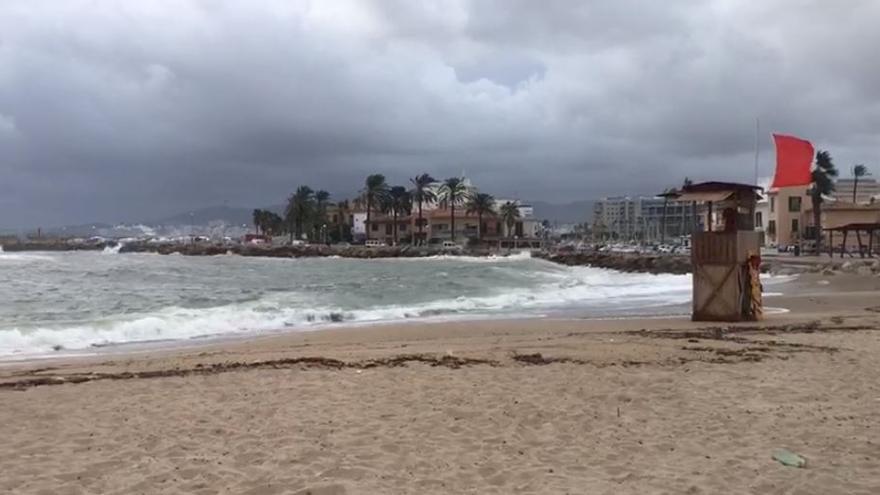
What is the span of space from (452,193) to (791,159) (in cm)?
11614

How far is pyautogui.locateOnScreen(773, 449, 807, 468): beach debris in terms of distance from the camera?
596 cm

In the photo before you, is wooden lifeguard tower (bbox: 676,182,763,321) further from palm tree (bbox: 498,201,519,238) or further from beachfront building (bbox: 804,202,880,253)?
palm tree (bbox: 498,201,519,238)

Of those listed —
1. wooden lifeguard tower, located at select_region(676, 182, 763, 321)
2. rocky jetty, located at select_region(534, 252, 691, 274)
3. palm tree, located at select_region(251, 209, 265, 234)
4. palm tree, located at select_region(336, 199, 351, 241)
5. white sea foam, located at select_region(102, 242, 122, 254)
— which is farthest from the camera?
palm tree, located at select_region(251, 209, 265, 234)

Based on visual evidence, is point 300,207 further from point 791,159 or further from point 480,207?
point 791,159

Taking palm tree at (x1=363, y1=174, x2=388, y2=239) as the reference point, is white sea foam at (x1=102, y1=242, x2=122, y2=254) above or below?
below

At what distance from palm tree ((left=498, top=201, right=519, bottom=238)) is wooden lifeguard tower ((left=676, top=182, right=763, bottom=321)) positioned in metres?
119

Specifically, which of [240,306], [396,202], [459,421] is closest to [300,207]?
[396,202]

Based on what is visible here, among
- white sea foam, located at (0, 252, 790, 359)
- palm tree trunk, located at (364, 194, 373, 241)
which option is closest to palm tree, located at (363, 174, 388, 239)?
palm tree trunk, located at (364, 194, 373, 241)

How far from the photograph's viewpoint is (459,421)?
24.6 ft

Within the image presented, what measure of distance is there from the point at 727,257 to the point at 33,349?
55.1 ft

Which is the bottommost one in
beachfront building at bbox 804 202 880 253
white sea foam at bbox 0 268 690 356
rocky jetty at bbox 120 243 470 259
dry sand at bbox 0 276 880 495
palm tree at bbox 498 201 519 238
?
white sea foam at bbox 0 268 690 356

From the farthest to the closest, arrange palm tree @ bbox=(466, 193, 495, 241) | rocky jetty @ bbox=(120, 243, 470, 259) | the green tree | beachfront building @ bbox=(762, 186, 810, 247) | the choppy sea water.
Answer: the green tree < palm tree @ bbox=(466, 193, 495, 241) < rocky jetty @ bbox=(120, 243, 470, 259) < beachfront building @ bbox=(762, 186, 810, 247) < the choppy sea water

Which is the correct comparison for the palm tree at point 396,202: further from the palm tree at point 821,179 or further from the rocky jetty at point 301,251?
the palm tree at point 821,179

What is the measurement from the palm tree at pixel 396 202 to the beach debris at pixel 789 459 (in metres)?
129
